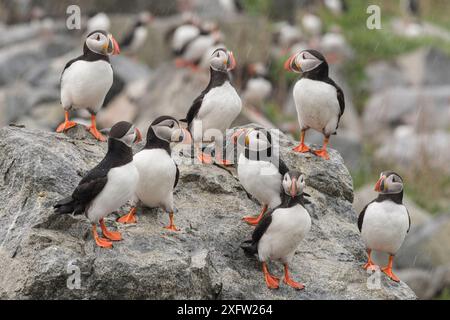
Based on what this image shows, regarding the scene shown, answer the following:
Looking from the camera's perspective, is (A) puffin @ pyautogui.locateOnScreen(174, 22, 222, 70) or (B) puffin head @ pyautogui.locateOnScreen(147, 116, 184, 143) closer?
(B) puffin head @ pyautogui.locateOnScreen(147, 116, 184, 143)

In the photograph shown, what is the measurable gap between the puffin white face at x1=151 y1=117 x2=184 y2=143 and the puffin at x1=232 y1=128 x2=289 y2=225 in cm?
67

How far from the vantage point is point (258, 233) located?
22.1 feet

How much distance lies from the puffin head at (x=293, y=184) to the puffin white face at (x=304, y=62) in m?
1.62

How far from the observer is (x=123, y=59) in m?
20.3

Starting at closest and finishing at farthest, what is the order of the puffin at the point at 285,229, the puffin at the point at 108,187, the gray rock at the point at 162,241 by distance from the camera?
1. the gray rock at the point at 162,241
2. the puffin at the point at 108,187
3. the puffin at the point at 285,229

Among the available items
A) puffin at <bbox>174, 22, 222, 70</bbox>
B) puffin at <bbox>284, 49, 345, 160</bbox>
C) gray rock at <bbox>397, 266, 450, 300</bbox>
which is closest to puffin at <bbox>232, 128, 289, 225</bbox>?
puffin at <bbox>284, 49, 345, 160</bbox>

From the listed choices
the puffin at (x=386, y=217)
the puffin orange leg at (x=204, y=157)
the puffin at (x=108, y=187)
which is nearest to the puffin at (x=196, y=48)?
the puffin orange leg at (x=204, y=157)

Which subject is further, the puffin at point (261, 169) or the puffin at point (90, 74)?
the puffin at point (90, 74)

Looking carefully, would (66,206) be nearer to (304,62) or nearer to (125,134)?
(125,134)

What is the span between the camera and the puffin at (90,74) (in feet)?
25.0

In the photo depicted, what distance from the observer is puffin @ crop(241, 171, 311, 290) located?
21.7 ft

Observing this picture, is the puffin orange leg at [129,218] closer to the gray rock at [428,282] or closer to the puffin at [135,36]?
the gray rock at [428,282]

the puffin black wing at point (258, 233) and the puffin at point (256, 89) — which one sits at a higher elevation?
the puffin black wing at point (258, 233)

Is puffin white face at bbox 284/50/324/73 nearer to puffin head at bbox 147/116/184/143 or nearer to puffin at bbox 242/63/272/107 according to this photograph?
puffin head at bbox 147/116/184/143
